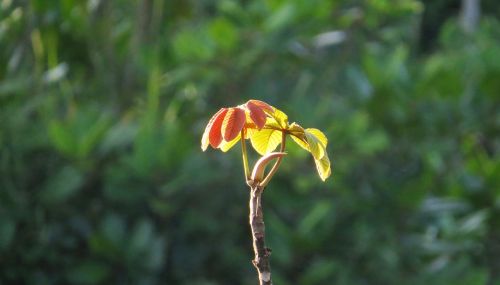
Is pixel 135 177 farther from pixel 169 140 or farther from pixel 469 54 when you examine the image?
pixel 469 54

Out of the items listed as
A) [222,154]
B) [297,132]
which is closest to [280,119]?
[297,132]

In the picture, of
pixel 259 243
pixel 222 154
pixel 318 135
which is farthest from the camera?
pixel 222 154

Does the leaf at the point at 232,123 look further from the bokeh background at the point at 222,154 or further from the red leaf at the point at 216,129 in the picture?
the bokeh background at the point at 222,154

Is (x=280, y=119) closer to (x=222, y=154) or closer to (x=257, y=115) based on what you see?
(x=257, y=115)

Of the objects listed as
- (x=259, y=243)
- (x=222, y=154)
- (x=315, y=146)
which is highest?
(x=222, y=154)

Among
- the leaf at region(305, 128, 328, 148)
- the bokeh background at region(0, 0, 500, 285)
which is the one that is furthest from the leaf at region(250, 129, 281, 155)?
the bokeh background at region(0, 0, 500, 285)

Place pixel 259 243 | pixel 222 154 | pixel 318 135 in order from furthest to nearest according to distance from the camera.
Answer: pixel 222 154 < pixel 318 135 < pixel 259 243

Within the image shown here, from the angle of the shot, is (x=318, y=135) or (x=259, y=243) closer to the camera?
(x=259, y=243)
